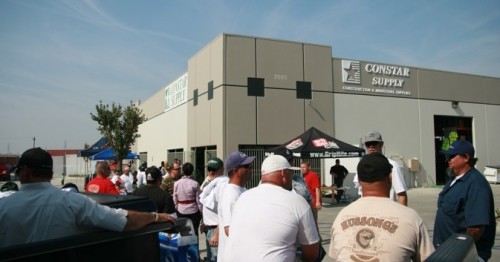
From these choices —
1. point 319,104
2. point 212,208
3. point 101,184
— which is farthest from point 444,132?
point 212,208

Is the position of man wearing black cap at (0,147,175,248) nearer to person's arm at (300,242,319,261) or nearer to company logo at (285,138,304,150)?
person's arm at (300,242,319,261)

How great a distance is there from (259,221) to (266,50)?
753 inches

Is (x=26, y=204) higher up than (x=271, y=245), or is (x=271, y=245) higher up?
(x=26, y=204)

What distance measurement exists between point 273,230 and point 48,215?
4.81 ft

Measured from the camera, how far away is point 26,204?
8.15 feet

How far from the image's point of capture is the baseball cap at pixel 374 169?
245cm

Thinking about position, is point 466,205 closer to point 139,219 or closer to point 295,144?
point 139,219

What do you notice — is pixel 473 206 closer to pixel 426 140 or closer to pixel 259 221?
pixel 259 221

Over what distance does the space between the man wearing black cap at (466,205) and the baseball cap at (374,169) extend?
1540mm

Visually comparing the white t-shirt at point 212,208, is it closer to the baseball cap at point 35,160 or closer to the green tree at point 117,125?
the baseball cap at point 35,160

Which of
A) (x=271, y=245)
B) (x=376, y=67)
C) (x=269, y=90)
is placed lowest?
(x=271, y=245)

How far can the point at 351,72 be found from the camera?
2339cm

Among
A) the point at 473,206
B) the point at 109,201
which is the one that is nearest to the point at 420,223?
the point at 473,206

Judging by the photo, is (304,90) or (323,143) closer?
(323,143)
